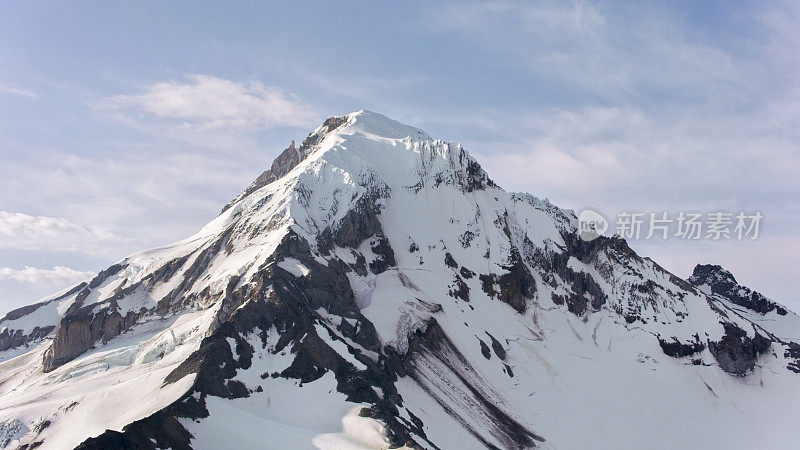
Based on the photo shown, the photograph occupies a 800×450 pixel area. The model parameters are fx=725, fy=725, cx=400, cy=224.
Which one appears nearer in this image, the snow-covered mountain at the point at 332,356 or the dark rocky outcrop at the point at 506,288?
the snow-covered mountain at the point at 332,356

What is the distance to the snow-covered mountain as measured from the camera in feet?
349

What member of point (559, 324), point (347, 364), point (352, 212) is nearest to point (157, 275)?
point (352, 212)

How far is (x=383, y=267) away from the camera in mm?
177750

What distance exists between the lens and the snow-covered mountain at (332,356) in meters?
106

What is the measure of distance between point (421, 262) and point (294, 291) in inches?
2185

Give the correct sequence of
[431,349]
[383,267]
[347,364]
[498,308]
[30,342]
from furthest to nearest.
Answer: [498,308] → [383,267] → [30,342] → [431,349] → [347,364]

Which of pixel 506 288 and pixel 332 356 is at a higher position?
pixel 506 288

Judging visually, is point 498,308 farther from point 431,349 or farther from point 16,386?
point 16,386

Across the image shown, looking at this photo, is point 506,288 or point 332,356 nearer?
point 332,356

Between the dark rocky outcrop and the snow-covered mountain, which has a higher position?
the dark rocky outcrop

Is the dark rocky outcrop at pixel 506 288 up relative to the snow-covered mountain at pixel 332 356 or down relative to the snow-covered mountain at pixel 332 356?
up

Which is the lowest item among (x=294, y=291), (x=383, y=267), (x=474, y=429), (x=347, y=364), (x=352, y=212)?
(x=474, y=429)

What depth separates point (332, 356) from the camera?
121 m

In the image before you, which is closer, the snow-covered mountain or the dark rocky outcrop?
the snow-covered mountain
